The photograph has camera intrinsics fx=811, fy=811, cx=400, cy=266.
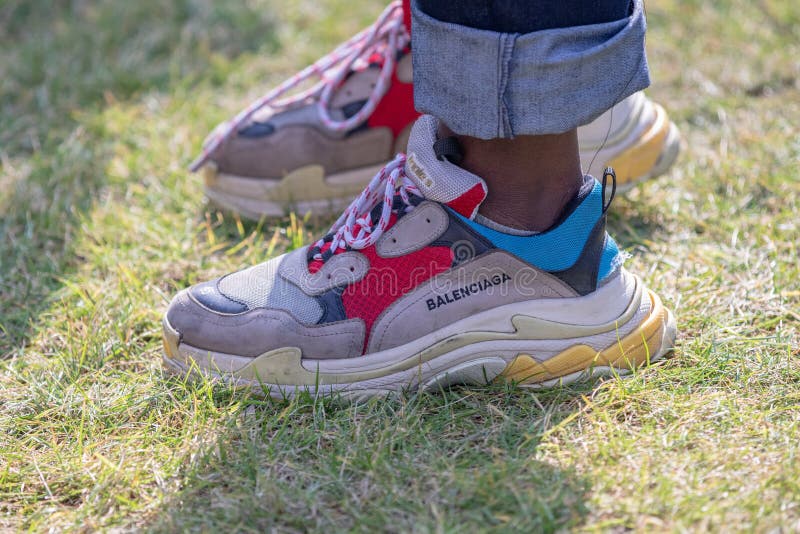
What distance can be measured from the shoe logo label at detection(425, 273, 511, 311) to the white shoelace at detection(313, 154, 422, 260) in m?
0.15

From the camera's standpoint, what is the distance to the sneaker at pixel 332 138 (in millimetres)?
1915

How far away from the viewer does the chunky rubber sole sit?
1367 millimetres

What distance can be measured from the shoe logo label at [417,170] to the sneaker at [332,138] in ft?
2.02

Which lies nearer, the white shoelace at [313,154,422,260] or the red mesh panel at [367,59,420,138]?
the white shoelace at [313,154,422,260]

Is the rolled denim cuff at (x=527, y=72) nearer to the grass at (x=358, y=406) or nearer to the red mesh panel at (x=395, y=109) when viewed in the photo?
the grass at (x=358, y=406)

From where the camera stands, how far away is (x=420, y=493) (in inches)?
45.9

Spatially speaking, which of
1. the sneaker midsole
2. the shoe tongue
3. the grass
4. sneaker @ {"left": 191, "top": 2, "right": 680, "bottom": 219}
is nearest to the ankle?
the shoe tongue

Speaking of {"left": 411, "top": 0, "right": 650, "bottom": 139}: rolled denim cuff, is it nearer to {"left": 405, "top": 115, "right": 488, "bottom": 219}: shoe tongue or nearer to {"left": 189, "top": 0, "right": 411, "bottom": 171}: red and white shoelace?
{"left": 405, "top": 115, "right": 488, "bottom": 219}: shoe tongue

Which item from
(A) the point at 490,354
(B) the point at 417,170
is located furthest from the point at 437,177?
(A) the point at 490,354

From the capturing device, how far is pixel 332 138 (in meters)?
1.97
